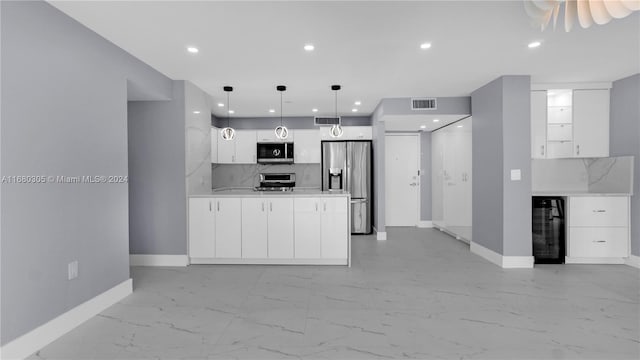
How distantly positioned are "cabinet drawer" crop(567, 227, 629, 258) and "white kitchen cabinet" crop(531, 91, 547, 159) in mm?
1112

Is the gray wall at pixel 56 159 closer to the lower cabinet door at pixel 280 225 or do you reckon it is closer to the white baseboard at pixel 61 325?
the white baseboard at pixel 61 325

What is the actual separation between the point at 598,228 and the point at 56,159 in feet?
19.6

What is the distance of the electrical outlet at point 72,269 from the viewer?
97.2 inches

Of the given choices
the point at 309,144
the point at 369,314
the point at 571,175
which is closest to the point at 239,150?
the point at 309,144

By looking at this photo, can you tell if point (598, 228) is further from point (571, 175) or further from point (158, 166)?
point (158, 166)

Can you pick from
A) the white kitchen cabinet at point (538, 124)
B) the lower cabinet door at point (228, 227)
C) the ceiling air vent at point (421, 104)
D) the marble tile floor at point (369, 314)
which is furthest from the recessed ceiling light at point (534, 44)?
the lower cabinet door at point (228, 227)

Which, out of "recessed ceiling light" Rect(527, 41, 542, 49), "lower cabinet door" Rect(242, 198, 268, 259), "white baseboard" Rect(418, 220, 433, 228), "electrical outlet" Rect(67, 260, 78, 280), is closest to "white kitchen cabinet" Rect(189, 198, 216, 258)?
"lower cabinet door" Rect(242, 198, 268, 259)

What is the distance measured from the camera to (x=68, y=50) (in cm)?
247

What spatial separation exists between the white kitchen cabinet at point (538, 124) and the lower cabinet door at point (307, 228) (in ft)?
10.0

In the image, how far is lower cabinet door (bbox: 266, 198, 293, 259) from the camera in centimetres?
418

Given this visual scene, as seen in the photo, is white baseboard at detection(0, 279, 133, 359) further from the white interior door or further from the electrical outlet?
the white interior door

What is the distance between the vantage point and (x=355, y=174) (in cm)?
636

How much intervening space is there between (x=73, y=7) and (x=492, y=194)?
475cm

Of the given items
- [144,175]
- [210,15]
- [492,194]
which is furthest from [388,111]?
[144,175]
